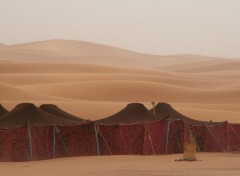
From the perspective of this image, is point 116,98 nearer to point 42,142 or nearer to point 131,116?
point 131,116

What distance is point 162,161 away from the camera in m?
21.1

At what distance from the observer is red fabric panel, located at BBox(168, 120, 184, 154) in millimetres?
24875

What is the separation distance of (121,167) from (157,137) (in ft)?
20.1

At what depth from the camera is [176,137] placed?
2503 cm

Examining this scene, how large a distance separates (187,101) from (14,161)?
36.3 meters

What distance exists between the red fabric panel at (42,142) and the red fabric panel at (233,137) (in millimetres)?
7758

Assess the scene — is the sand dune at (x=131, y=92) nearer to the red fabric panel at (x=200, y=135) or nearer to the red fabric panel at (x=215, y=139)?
the red fabric panel at (x=215, y=139)

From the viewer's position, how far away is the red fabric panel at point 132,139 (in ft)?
77.9

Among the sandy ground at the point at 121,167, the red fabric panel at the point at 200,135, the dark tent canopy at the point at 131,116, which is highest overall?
the dark tent canopy at the point at 131,116

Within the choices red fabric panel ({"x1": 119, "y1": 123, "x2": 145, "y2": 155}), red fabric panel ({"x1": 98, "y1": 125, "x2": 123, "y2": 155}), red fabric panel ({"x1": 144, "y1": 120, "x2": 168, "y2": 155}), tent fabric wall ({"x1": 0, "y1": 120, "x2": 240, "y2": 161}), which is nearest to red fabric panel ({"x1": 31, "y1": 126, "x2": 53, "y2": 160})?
tent fabric wall ({"x1": 0, "y1": 120, "x2": 240, "y2": 161})

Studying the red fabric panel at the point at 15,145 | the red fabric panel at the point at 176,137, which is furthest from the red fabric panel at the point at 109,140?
the red fabric panel at the point at 15,145

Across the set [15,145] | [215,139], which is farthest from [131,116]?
[15,145]

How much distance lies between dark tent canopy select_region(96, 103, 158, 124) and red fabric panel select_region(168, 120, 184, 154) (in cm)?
114

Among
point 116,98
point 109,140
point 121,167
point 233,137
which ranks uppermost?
point 116,98
